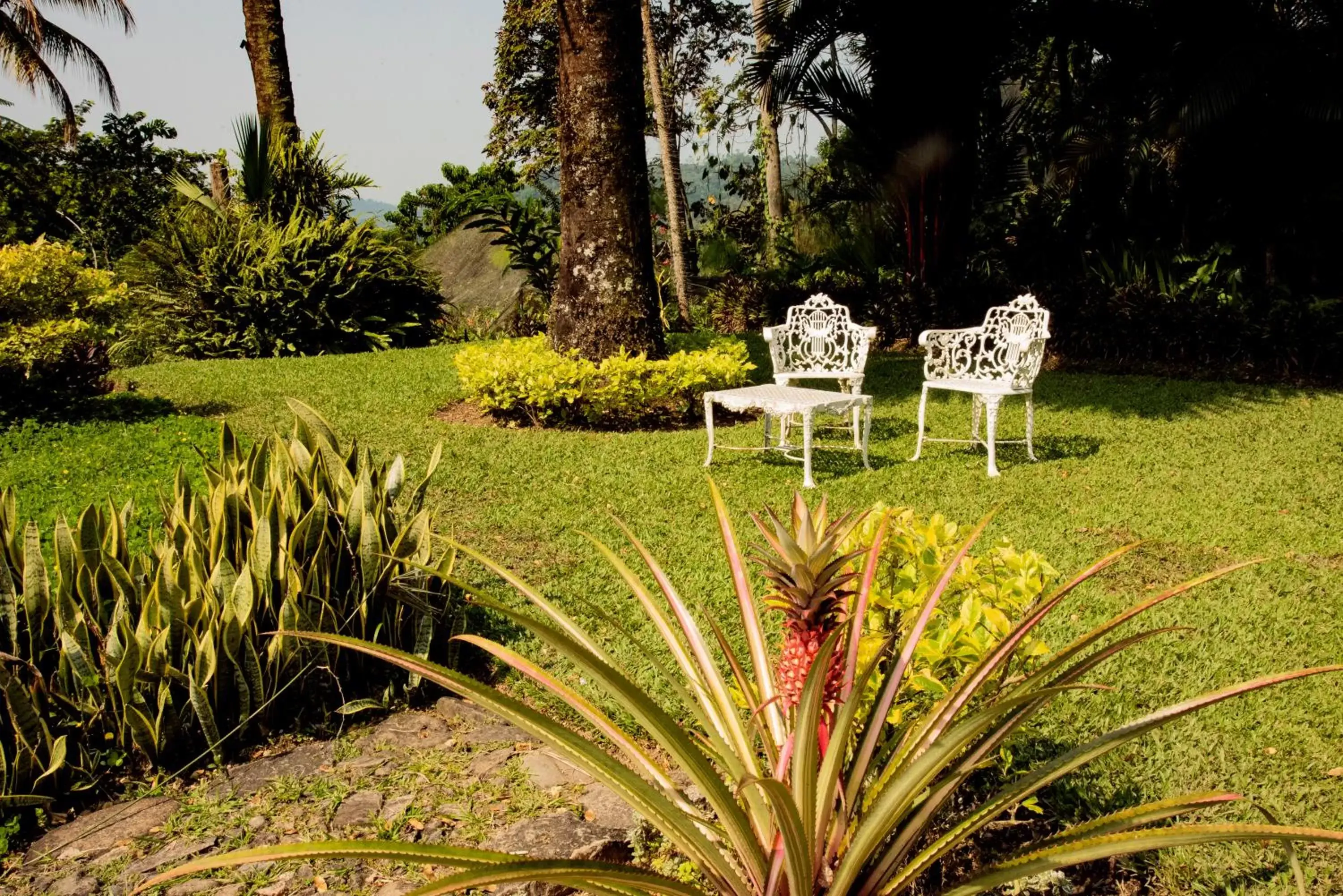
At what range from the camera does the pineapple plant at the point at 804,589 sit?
1.42 meters

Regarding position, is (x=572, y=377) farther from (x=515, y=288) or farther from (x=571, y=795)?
(x=515, y=288)

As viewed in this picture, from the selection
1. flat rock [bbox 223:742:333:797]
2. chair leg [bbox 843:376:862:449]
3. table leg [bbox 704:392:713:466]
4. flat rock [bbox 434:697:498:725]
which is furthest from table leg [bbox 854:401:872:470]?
flat rock [bbox 223:742:333:797]

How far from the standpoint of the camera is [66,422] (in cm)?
799

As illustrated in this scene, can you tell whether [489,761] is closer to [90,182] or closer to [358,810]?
[358,810]

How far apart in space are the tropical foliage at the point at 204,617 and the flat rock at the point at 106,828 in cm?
12

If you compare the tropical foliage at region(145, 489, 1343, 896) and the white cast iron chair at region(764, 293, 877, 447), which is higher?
the white cast iron chair at region(764, 293, 877, 447)

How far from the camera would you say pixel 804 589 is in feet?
4.72

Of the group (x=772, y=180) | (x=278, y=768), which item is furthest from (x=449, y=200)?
(x=278, y=768)

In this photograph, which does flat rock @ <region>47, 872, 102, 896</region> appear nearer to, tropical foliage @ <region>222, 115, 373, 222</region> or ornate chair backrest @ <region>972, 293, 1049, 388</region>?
ornate chair backrest @ <region>972, 293, 1049, 388</region>

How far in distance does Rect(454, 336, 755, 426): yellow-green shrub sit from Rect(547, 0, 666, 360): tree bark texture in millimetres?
329

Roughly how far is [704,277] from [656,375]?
8.58 meters

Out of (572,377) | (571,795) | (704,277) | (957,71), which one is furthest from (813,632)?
(704,277)

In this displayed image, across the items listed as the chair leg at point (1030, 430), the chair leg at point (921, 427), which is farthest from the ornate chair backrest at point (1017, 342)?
the chair leg at point (921, 427)

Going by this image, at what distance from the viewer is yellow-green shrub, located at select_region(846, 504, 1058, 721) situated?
226 centimetres
